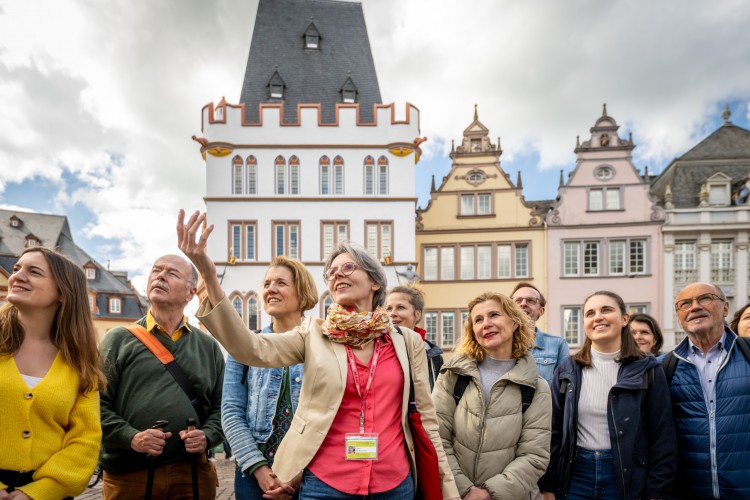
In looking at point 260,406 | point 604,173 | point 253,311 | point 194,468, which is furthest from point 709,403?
point 604,173

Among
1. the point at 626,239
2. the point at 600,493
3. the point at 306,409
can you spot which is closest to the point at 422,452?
the point at 306,409

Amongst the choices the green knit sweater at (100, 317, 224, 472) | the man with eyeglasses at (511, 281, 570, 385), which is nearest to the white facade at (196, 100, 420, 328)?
the man with eyeglasses at (511, 281, 570, 385)

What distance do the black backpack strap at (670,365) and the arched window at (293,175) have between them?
1728 centimetres

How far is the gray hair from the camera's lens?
225 cm

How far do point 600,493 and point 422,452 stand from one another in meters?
1.33

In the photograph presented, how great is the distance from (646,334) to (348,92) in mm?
18902

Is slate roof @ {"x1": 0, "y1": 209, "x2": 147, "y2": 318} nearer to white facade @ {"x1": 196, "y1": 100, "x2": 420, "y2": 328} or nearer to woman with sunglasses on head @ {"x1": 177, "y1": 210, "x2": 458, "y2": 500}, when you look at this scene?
white facade @ {"x1": 196, "y1": 100, "x2": 420, "y2": 328}

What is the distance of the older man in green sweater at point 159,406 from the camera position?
8.80ft

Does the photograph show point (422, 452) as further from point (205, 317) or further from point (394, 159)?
point (394, 159)

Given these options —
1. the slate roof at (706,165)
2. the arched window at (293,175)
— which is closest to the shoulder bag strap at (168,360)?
the arched window at (293,175)

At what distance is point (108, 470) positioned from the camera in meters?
2.75

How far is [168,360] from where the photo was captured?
287cm

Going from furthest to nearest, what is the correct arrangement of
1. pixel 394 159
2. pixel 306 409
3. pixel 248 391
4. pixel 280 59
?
pixel 280 59
pixel 394 159
pixel 248 391
pixel 306 409

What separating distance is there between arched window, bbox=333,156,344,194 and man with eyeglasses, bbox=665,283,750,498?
1708 centimetres
